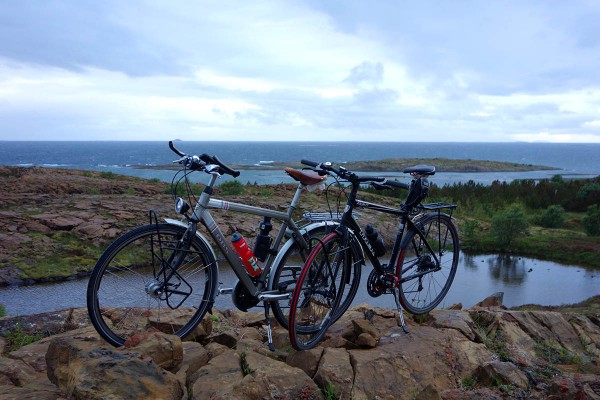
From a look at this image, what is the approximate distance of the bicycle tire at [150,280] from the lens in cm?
365

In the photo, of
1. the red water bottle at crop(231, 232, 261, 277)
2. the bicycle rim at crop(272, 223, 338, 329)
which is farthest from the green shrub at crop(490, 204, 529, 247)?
the red water bottle at crop(231, 232, 261, 277)

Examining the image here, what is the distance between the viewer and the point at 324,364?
380cm

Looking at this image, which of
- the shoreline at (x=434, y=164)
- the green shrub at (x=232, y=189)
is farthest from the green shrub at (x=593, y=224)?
the shoreline at (x=434, y=164)

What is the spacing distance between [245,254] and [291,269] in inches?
17.4

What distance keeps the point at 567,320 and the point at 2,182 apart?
17610 mm

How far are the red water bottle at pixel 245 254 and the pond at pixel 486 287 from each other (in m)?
4.06

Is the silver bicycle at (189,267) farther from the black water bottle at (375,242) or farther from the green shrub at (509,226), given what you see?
the green shrub at (509,226)

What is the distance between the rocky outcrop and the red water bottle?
0.65 metres

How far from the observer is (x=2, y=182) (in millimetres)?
17297

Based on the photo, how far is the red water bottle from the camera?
417 cm

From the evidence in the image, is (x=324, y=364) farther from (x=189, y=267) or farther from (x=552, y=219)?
(x=552, y=219)

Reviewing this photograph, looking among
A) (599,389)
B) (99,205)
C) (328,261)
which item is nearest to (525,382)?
(599,389)

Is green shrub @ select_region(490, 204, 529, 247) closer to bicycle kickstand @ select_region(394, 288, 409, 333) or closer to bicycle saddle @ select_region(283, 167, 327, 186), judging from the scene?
bicycle kickstand @ select_region(394, 288, 409, 333)

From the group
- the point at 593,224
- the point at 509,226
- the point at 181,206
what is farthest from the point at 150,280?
the point at 593,224
